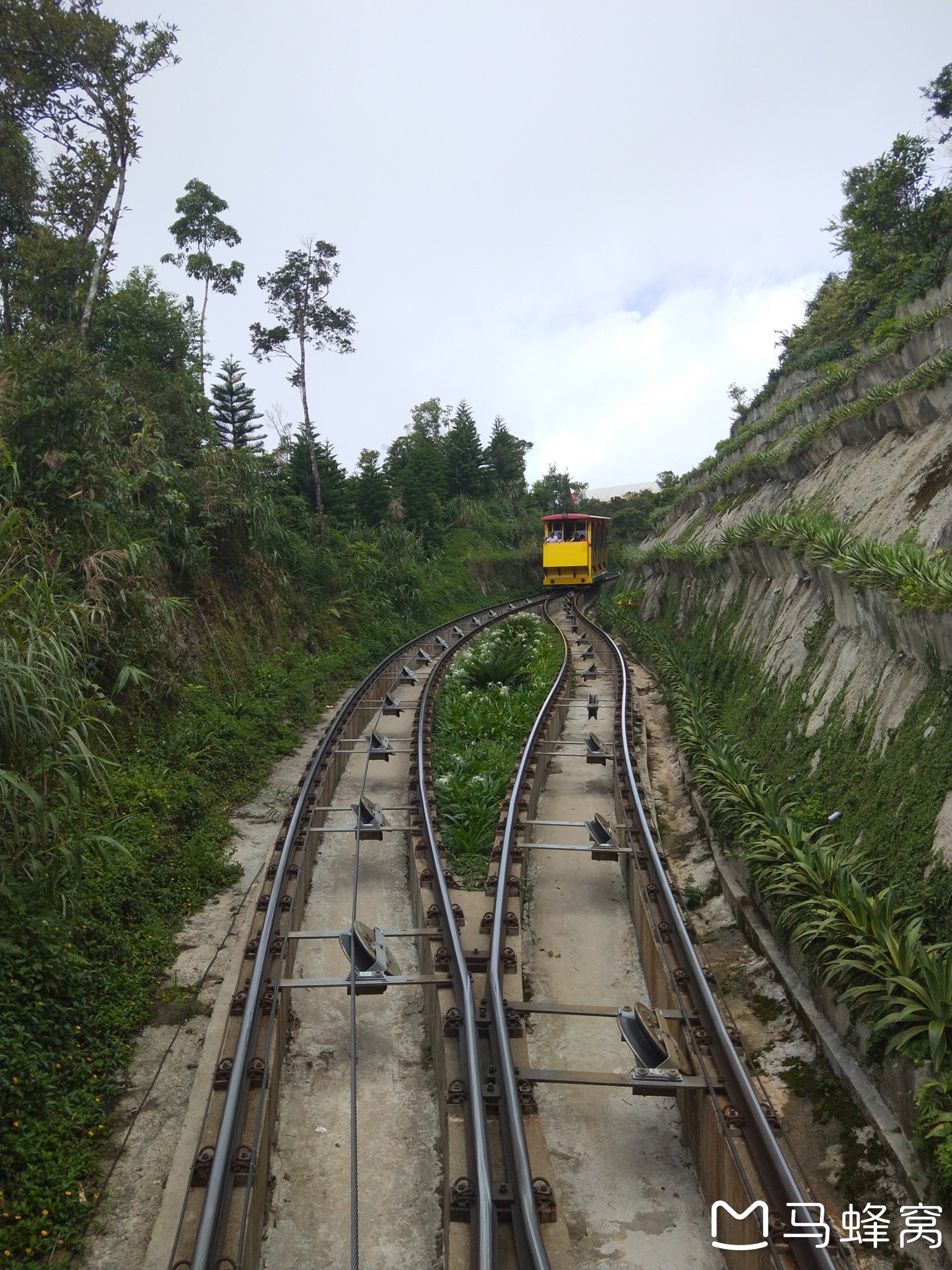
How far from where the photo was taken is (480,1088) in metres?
4.48

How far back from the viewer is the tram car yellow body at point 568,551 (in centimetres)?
Result: 3155

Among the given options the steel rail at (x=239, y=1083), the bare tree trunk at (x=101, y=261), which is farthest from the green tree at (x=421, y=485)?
the steel rail at (x=239, y=1083)

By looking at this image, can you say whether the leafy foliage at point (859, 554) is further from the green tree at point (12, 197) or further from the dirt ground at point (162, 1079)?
the green tree at point (12, 197)

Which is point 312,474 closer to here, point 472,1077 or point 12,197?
point 12,197

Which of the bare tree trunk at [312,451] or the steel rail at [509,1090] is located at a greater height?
the bare tree trunk at [312,451]

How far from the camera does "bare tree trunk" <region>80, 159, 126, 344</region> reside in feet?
46.4

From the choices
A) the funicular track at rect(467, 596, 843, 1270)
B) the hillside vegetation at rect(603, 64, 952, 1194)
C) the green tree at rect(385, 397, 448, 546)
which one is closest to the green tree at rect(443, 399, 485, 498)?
the green tree at rect(385, 397, 448, 546)

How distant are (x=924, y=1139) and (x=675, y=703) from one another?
9.79 m

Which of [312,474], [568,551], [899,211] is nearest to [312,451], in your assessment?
[312,474]

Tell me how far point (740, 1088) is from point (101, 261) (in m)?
16.1

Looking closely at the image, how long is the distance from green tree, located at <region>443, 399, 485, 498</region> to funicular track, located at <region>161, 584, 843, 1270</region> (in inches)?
1328

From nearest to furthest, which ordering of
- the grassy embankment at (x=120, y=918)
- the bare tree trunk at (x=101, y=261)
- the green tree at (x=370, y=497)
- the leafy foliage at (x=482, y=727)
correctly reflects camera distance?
1. the grassy embankment at (x=120, y=918)
2. the leafy foliage at (x=482, y=727)
3. the bare tree trunk at (x=101, y=261)
4. the green tree at (x=370, y=497)

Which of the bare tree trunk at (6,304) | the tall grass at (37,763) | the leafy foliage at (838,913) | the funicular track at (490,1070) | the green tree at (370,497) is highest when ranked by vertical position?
the bare tree trunk at (6,304)

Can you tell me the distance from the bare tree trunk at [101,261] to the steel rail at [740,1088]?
12.9 m
